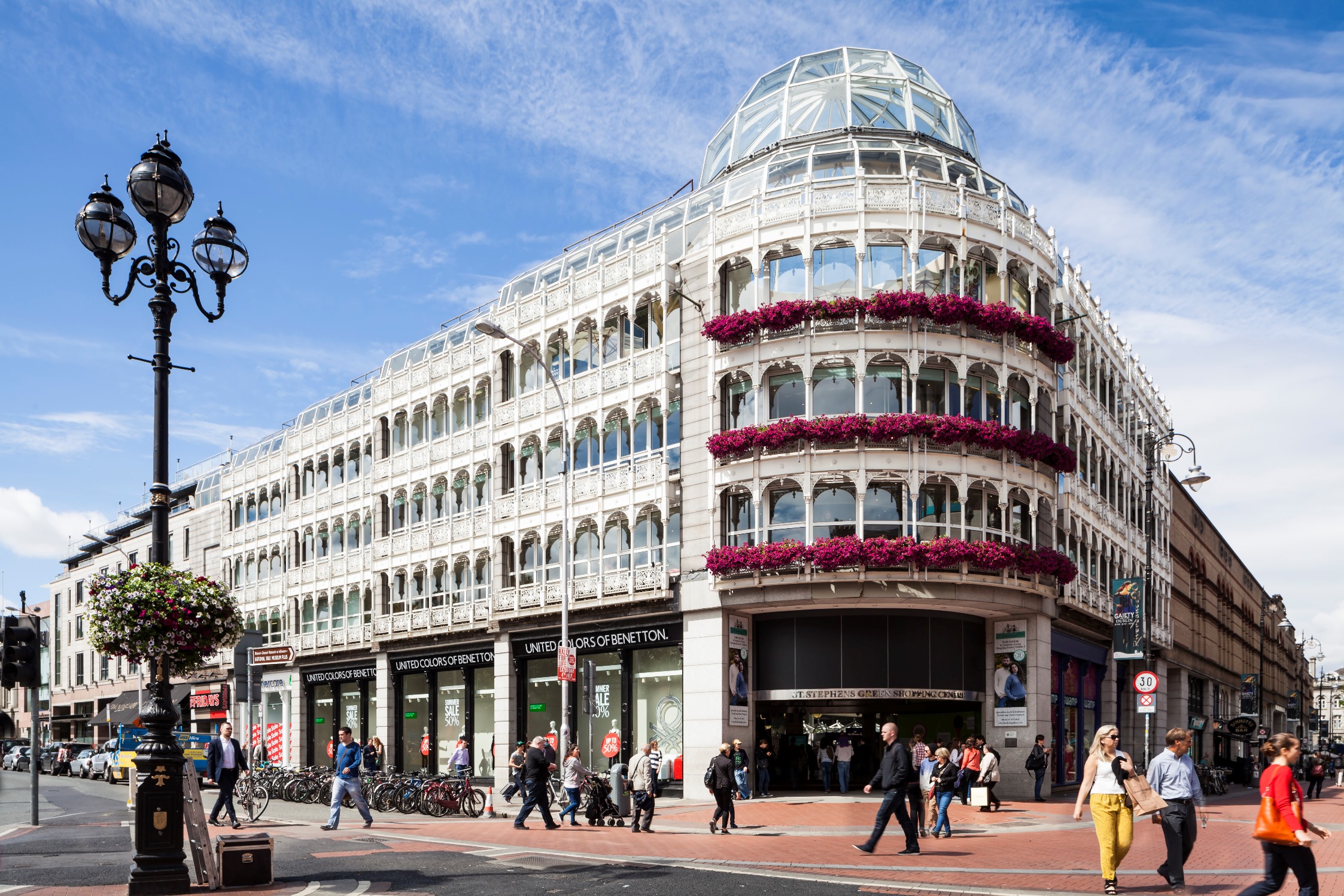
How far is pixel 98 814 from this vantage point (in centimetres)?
2966

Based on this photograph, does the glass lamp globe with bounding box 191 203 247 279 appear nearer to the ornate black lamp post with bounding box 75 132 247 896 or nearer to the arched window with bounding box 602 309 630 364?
the ornate black lamp post with bounding box 75 132 247 896

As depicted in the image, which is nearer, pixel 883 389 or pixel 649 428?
pixel 883 389

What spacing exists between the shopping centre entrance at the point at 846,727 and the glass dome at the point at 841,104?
54.2ft

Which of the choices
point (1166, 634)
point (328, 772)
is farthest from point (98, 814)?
point (1166, 634)

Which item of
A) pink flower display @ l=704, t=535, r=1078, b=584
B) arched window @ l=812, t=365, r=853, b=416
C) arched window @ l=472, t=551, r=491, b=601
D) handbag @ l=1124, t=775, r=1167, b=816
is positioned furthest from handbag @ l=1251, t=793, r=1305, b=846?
arched window @ l=472, t=551, r=491, b=601

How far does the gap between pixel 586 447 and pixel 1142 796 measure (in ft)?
87.0

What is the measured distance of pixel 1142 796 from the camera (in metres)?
13.0

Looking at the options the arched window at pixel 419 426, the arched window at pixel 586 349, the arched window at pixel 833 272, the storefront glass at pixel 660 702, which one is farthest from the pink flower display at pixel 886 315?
the arched window at pixel 419 426

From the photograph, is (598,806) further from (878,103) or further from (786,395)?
(878,103)

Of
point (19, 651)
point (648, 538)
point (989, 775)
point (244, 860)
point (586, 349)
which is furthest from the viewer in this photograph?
point (586, 349)

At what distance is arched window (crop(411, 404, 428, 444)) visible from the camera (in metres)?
47.0

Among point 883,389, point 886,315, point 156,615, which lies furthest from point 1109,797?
point 883,389

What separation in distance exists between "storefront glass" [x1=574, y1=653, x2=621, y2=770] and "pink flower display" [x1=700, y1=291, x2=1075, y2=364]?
10.1 m

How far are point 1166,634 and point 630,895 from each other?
142ft
